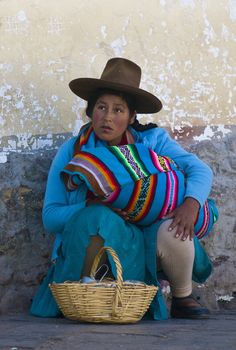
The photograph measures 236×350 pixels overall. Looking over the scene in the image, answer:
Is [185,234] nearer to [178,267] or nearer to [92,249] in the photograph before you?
[178,267]

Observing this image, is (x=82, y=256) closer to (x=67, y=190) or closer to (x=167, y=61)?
(x=67, y=190)

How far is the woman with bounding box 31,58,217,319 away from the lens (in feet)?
13.1

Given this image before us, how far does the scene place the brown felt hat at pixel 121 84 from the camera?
4379 mm

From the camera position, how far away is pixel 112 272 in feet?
13.1

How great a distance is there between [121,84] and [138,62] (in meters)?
0.59

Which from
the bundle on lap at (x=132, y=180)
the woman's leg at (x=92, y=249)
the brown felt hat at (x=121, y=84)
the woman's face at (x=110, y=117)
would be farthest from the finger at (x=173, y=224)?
the brown felt hat at (x=121, y=84)

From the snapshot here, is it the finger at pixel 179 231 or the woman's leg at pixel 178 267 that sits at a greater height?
the finger at pixel 179 231

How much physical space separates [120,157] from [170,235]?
0.50m

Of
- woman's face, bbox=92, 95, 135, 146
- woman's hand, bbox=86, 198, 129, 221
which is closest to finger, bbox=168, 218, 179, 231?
woman's hand, bbox=86, 198, 129, 221

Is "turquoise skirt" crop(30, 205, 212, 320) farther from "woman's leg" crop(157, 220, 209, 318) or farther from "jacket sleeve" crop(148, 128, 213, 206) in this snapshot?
"jacket sleeve" crop(148, 128, 213, 206)

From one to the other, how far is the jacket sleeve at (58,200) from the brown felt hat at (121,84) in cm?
34

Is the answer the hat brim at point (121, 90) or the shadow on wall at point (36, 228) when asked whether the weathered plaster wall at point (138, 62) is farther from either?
the hat brim at point (121, 90)

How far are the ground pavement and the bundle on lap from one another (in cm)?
59

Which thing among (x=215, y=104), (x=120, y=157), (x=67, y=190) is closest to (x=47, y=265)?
(x=67, y=190)
